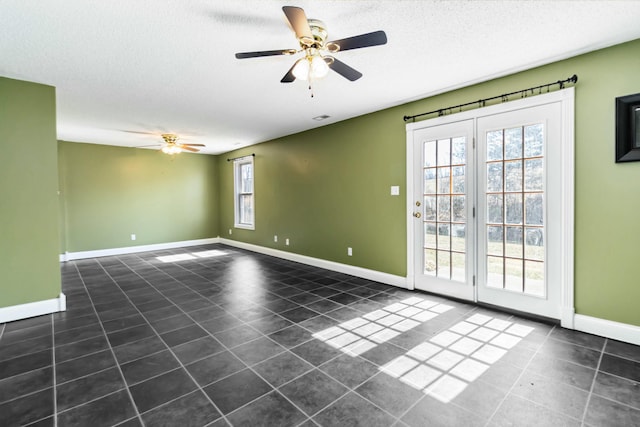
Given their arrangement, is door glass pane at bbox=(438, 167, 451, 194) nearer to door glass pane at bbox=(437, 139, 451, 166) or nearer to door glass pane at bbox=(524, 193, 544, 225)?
door glass pane at bbox=(437, 139, 451, 166)

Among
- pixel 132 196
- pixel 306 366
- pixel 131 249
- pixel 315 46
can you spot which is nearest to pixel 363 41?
pixel 315 46

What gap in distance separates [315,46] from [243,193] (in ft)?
19.2

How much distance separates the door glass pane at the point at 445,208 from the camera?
350 centimetres

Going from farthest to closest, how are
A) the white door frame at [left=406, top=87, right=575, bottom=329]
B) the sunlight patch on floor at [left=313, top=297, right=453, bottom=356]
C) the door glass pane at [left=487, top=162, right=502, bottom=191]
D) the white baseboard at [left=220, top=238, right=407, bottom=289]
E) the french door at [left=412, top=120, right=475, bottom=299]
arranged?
the white baseboard at [left=220, top=238, right=407, bottom=289] < the french door at [left=412, top=120, right=475, bottom=299] < the door glass pane at [left=487, top=162, right=502, bottom=191] < the white door frame at [left=406, top=87, right=575, bottom=329] < the sunlight patch on floor at [left=313, top=297, right=453, bottom=356]

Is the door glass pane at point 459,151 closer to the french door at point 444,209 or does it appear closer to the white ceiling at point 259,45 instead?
the french door at point 444,209

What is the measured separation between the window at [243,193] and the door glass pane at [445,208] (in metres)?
4.72

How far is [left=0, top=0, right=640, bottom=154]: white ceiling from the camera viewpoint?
2.04 m

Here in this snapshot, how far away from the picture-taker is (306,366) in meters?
2.21

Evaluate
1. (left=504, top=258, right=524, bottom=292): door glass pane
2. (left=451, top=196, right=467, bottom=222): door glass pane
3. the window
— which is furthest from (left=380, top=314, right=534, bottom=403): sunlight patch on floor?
the window

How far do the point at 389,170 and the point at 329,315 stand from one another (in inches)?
84.5

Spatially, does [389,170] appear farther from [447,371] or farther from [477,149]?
[447,371]

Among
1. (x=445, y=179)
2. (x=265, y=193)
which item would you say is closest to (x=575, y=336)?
(x=445, y=179)

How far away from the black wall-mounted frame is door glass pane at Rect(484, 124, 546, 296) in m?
0.53

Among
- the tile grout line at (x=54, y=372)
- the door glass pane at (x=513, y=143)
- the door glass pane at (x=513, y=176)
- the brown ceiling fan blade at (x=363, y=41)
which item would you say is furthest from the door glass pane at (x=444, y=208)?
the tile grout line at (x=54, y=372)
